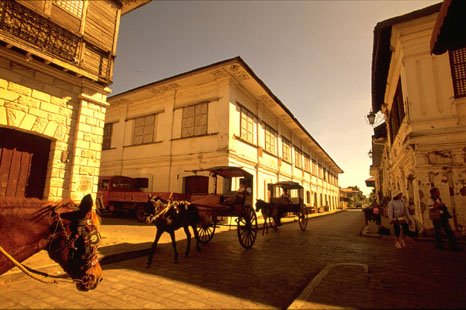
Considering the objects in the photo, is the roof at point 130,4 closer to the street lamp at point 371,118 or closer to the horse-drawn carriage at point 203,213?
the horse-drawn carriage at point 203,213

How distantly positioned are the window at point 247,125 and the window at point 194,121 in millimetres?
2341

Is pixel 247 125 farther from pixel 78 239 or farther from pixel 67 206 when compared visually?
pixel 78 239

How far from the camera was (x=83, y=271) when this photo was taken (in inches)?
104

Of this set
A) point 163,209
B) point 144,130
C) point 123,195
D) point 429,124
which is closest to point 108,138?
point 144,130

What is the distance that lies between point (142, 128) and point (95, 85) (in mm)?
10033

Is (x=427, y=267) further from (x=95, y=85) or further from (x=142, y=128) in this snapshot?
(x=142, y=128)

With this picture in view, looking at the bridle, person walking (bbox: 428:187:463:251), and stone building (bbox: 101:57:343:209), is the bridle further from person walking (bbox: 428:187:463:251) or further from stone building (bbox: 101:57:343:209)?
stone building (bbox: 101:57:343:209)

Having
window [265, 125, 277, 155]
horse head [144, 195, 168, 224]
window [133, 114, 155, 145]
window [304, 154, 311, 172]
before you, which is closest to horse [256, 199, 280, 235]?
horse head [144, 195, 168, 224]

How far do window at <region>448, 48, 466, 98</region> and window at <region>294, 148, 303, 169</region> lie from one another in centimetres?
1587

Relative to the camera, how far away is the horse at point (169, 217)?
5.68m

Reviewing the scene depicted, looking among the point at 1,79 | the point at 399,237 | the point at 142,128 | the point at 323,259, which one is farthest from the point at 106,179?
the point at 399,237

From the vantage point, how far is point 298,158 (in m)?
25.9

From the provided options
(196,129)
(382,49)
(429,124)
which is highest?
(382,49)

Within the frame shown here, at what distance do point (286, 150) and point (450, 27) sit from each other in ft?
62.7
